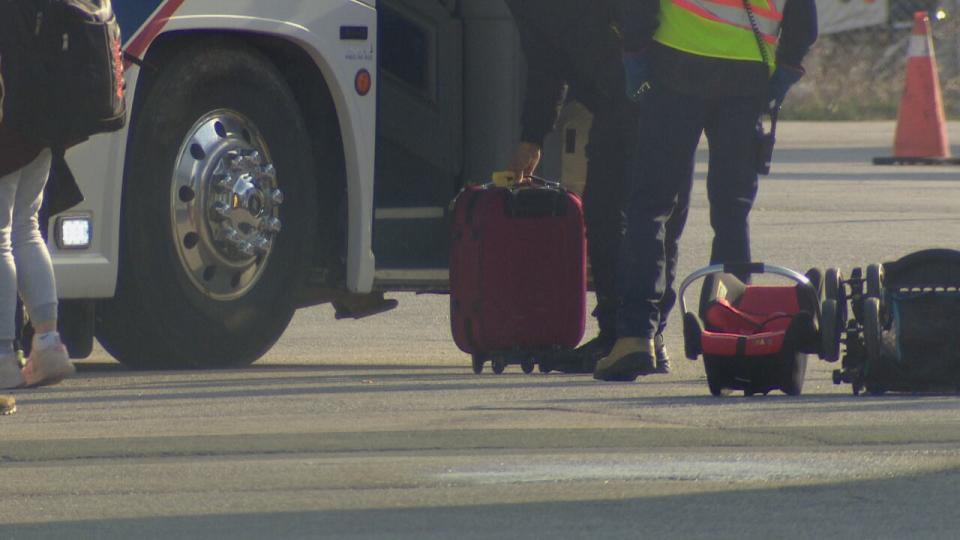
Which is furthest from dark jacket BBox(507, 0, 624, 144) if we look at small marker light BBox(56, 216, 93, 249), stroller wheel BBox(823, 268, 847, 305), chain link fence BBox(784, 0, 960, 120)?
chain link fence BBox(784, 0, 960, 120)

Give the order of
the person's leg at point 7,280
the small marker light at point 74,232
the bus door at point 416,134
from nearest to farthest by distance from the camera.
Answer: the person's leg at point 7,280
the small marker light at point 74,232
the bus door at point 416,134

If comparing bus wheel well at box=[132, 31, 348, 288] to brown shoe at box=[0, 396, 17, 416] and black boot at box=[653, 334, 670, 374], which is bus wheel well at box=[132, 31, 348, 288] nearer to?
black boot at box=[653, 334, 670, 374]

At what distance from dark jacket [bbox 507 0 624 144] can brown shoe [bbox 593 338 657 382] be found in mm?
764

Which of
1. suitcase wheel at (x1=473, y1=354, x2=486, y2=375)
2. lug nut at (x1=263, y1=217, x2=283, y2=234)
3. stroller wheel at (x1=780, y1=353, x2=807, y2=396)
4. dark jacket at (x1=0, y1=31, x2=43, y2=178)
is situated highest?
dark jacket at (x1=0, y1=31, x2=43, y2=178)

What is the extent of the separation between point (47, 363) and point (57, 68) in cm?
84

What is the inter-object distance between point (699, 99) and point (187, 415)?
6.17 feet

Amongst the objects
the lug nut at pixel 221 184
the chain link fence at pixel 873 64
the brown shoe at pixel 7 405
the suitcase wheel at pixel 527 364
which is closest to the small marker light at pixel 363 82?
the lug nut at pixel 221 184

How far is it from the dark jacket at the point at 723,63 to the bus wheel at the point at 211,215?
1269 mm

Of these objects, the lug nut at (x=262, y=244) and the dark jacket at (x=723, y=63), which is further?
the lug nut at (x=262, y=244)

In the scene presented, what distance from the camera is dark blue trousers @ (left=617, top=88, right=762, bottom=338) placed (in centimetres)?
757

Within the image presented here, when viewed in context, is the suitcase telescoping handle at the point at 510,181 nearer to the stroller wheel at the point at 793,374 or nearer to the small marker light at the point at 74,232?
the stroller wheel at the point at 793,374

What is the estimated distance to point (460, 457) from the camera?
594 cm

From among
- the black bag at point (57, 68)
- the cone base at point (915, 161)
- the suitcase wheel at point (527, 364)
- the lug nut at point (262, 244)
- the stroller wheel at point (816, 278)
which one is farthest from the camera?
the cone base at point (915, 161)

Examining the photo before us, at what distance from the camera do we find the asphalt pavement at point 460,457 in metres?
5.11
